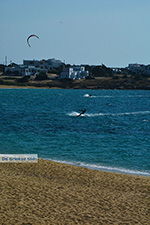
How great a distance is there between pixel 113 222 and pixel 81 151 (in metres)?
15.7

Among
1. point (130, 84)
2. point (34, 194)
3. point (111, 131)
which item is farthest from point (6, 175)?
point (130, 84)

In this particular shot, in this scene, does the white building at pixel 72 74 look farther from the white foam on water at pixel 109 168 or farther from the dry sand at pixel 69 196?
the dry sand at pixel 69 196

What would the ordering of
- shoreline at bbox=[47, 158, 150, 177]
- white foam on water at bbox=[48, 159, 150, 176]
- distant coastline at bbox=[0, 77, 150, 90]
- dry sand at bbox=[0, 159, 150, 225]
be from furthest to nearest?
distant coastline at bbox=[0, 77, 150, 90], white foam on water at bbox=[48, 159, 150, 176], shoreline at bbox=[47, 158, 150, 177], dry sand at bbox=[0, 159, 150, 225]

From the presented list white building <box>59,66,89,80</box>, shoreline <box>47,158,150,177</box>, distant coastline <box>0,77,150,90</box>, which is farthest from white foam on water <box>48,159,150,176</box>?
white building <box>59,66,89,80</box>

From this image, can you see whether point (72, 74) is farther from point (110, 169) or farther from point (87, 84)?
point (110, 169)

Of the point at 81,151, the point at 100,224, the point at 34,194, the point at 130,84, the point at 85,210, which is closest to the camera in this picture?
the point at 100,224

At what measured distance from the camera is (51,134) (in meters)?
37.8

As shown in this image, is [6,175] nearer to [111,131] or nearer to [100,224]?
[100,224]

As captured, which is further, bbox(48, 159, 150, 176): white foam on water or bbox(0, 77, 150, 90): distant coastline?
bbox(0, 77, 150, 90): distant coastline

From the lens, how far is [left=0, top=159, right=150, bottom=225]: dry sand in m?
13.4

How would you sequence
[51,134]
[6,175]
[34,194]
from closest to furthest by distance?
[34,194] → [6,175] → [51,134]

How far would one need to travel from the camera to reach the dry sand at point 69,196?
43.8 feet

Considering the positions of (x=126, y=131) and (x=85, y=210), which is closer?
(x=85, y=210)

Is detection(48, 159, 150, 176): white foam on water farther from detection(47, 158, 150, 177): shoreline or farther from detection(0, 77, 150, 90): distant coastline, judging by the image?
detection(0, 77, 150, 90): distant coastline
